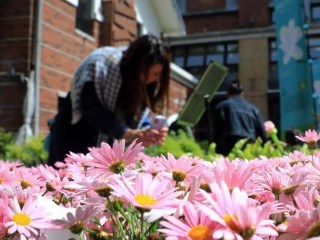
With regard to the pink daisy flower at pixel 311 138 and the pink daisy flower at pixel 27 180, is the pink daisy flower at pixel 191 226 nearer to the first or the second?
the pink daisy flower at pixel 27 180

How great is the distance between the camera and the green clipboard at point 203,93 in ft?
16.3

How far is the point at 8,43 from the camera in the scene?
10523mm

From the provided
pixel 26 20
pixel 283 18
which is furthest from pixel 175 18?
pixel 283 18

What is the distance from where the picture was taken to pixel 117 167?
875 millimetres

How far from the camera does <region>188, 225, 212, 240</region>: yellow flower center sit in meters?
0.59

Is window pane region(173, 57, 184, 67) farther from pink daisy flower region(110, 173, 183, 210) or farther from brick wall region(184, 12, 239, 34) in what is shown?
pink daisy flower region(110, 173, 183, 210)

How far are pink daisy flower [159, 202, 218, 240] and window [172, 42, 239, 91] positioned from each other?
23441 millimetres

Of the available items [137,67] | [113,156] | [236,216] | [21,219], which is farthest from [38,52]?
[236,216]

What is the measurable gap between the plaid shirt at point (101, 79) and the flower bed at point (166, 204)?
1643 millimetres

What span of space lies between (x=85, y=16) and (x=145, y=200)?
12452mm

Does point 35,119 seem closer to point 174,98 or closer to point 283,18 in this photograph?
point 283,18

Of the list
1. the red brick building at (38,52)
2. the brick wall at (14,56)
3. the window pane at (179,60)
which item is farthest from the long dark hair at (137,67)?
the window pane at (179,60)

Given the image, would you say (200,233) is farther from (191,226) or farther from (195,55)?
(195,55)

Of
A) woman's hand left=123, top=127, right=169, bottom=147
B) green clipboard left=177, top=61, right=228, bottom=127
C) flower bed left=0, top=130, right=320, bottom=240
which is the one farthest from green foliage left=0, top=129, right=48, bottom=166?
flower bed left=0, top=130, right=320, bottom=240
